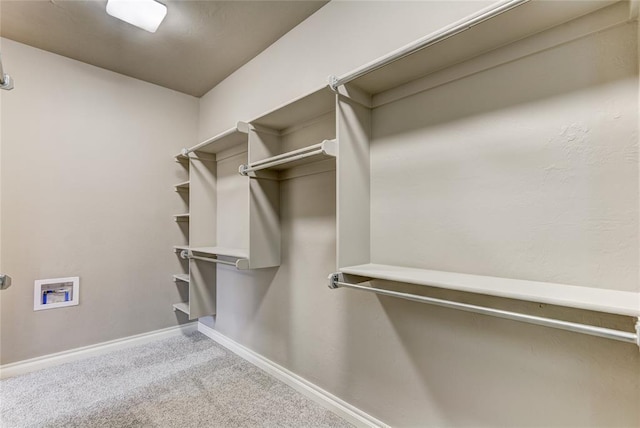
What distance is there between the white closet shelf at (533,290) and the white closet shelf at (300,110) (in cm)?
95

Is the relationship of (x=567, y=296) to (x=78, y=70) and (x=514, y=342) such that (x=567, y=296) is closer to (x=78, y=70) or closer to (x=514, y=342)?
(x=514, y=342)

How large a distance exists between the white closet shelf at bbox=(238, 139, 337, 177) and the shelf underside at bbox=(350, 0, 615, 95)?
0.34 metres

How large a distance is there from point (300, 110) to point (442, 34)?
3.01 ft

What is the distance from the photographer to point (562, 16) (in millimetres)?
995

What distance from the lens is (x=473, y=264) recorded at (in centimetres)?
124

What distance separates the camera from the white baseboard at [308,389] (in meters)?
1.63

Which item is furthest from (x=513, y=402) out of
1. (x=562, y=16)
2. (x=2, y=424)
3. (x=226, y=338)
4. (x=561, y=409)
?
(x=2, y=424)

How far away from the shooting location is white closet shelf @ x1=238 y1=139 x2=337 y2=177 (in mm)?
1420

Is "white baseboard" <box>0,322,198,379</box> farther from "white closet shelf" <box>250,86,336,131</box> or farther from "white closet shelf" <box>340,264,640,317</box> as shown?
"white closet shelf" <box>340,264,640,317</box>

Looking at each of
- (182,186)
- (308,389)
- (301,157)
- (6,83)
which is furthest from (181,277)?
(301,157)

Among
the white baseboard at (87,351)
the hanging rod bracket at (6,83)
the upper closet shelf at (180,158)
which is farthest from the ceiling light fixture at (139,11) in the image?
the white baseboard at (87,351)

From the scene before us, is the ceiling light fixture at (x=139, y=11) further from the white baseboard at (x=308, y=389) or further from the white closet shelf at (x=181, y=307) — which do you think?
the white baseboard at (x=308, y=389)

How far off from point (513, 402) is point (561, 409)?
0.15 metres

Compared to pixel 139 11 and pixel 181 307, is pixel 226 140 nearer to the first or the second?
pixel 139 11
